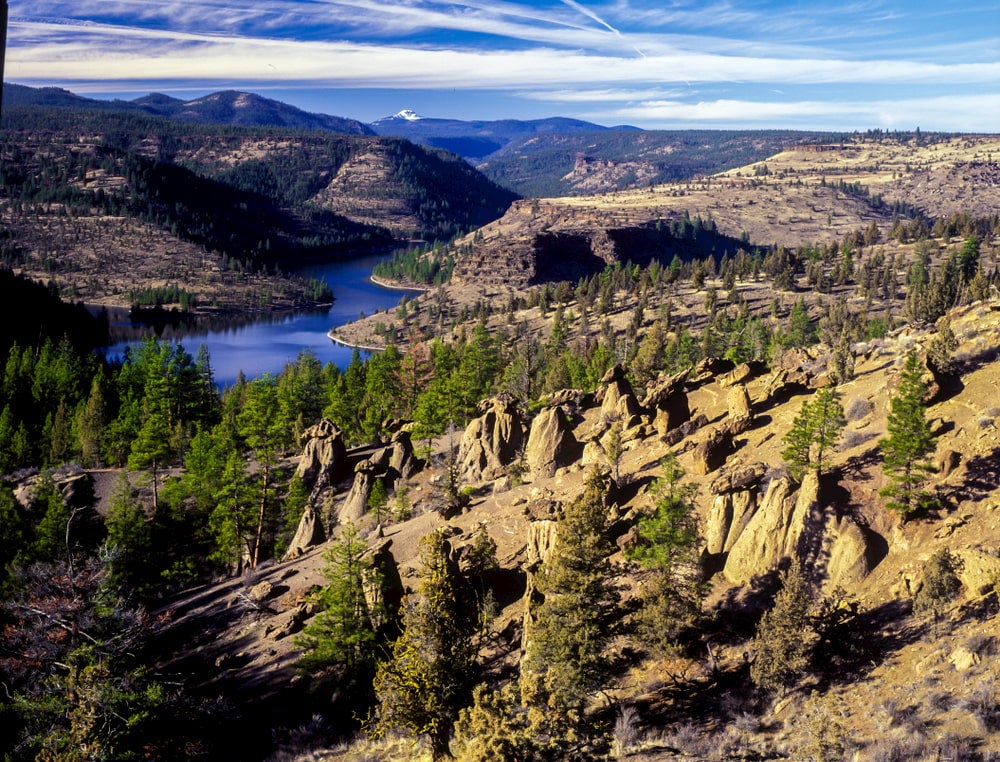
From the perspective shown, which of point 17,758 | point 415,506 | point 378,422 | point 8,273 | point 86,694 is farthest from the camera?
point 8,273

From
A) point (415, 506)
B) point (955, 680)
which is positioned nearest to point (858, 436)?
point (955, 680)

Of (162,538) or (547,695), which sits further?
(162,538)

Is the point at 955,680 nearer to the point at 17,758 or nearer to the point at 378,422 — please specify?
the point at 17,758

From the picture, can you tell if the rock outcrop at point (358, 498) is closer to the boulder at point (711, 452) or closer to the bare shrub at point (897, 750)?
the boulder at point (711, 452)

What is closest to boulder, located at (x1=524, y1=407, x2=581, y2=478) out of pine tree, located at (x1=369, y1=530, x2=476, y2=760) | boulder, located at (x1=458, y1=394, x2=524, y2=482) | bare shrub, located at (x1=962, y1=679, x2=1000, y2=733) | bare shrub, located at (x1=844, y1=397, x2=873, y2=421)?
boulder, located at (x1=458, y1=394, x2=524, y2=482)

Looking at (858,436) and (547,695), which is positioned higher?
(858,436)

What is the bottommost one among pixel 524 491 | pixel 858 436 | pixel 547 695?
pixel 524 491
